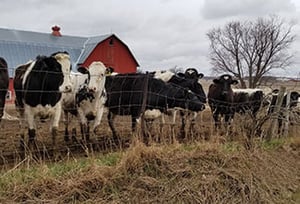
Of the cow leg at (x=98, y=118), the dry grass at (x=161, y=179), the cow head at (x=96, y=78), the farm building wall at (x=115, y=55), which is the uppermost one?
the farm building wall at (x=115, y=55)

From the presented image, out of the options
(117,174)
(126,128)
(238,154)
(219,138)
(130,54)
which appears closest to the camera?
(117,174)

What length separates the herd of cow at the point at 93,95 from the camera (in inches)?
305

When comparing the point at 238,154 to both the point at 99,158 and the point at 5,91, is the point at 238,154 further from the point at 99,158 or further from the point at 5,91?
the point at 5,91

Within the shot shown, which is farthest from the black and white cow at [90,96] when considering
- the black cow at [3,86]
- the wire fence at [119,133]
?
the black cow at [3,86]

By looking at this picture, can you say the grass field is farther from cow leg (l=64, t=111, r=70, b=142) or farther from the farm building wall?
the farm building wall

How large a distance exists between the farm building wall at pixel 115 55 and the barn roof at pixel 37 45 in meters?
0.67

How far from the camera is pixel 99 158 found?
6.61m

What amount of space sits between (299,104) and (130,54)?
28.8 meters

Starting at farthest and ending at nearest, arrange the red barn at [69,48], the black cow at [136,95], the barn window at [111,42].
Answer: the barn window at [111,42] → the red barn at [69,48] → the black cow at [136,95]

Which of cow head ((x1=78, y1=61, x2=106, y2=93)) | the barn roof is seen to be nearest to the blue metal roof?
the barn roof

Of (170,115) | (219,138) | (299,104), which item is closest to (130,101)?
(170,115)

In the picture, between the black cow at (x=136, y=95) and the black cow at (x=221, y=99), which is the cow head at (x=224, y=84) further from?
the black cow at (x=136, y=95)

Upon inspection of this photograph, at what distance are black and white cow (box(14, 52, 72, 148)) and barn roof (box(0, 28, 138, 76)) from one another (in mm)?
25580

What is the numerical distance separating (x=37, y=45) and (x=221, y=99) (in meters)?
26.0
